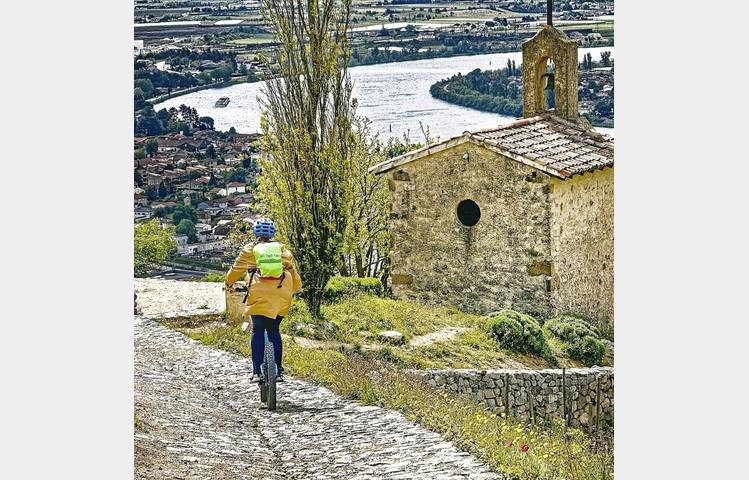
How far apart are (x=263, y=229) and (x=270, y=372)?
80cm

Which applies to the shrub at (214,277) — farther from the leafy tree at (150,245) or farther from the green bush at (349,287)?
the green bush at (349,287)

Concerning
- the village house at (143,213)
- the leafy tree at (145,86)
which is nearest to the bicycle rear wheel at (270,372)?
the village house at (143,213)

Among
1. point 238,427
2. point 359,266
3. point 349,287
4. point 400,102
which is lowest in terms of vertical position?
point 238,427

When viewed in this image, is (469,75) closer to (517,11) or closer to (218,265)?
(517,11)

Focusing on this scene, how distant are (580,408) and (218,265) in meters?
2.14

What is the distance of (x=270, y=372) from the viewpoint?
25.3 feet

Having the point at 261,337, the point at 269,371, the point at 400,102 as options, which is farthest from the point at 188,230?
the point at 400,102

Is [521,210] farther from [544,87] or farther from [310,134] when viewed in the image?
[310,134]

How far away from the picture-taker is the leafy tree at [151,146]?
7.34m

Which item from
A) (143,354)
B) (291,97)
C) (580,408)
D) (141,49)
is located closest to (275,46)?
(291,97)

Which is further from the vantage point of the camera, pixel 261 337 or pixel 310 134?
pixel 310 134

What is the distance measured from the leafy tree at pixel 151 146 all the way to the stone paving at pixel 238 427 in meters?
0.78

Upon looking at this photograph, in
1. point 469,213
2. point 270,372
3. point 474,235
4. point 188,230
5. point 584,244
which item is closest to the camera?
point 584,244

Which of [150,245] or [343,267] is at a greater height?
[150,245]
